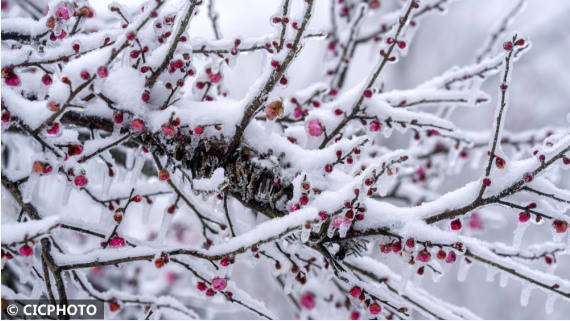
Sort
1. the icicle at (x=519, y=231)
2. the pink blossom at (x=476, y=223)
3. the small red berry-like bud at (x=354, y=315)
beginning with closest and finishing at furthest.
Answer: the icicle at (x=519, y=231) < the small red berry-like bud at (x=354, y=315) < the pink blossom at (x=476, y=223)

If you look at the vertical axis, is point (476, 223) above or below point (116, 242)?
above

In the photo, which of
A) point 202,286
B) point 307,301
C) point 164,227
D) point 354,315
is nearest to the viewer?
point 202,286

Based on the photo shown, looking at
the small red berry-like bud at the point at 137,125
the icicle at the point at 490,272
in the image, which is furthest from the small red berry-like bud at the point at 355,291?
the small red berry-like bud at the point at 137,125

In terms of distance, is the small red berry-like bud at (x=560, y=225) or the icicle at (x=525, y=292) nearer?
the small red berry-like bud at (x=560, y=225)

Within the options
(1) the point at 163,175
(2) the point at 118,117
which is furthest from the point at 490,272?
(2) the point at 118,117

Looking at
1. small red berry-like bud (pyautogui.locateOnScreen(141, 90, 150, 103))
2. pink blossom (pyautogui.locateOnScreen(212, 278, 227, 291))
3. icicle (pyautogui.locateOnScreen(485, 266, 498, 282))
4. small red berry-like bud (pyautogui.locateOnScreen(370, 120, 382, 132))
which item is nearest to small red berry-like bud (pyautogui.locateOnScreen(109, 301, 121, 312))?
pink blossom (pyautogui.locateOnScreen(212, 278, 227, 291))

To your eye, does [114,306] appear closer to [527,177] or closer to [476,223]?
[527,177]

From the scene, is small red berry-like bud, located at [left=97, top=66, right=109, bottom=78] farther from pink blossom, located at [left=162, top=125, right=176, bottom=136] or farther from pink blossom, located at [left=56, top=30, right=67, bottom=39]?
pink blossom, located at [left=56, top=30, right=67, bottom=39]

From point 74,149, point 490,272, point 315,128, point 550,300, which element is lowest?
point 550,300

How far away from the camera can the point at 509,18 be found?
2801mm

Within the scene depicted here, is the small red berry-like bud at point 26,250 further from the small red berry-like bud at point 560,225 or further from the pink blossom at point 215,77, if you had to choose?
the small red berry-like bud at point 560,225

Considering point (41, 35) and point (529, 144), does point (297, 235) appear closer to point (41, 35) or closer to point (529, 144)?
point (41, 35)

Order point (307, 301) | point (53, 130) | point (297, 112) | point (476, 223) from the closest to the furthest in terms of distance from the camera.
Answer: point (53, 130), point (297, 112), point (307, 301), point (476, 223)

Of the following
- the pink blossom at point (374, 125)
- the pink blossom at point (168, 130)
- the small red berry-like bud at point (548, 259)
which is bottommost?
the small red berry-like bud at point (548, 259)
